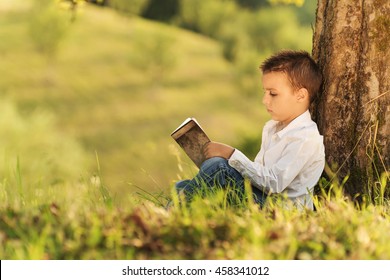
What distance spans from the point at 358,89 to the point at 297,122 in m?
0.53

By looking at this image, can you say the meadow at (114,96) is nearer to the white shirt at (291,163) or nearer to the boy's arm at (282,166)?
the white shirt at (291,163)

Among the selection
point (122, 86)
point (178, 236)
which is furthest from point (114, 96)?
point (178, 236)

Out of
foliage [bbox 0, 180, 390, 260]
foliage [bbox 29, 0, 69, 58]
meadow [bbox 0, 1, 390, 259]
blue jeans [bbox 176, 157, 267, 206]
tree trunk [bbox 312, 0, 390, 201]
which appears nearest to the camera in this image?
foliage [bbox 0, 180, 390, 260]

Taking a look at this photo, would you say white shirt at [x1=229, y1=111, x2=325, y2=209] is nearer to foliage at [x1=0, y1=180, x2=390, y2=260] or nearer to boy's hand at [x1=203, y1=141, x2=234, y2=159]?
boy's hand at [x1=203, y1=141, x2=234, y2=159]

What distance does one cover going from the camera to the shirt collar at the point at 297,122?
4.32m

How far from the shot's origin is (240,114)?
57.7 metres

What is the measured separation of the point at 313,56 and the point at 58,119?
5003 cm

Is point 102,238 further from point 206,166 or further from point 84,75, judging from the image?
point 84,75

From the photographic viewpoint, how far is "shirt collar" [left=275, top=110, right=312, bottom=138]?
14.2 feet

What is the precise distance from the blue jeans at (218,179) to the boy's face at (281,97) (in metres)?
0.47

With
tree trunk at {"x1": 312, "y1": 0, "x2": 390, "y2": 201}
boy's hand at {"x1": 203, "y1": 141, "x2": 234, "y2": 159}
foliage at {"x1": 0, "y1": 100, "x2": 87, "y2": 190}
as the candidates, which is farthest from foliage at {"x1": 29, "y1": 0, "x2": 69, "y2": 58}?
boy's hand at {"x1": 203, "y1": 141, "x2": 234, "y2": 159}

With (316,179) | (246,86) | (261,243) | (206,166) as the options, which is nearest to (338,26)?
(316,179)

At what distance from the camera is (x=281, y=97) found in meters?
4.34
